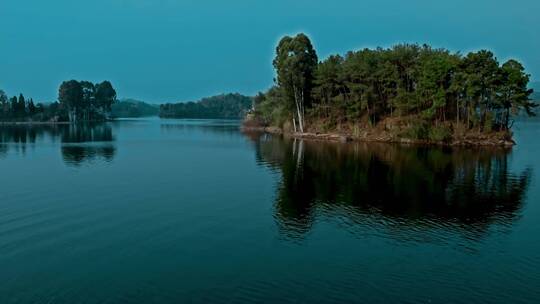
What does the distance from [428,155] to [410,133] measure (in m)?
16.2

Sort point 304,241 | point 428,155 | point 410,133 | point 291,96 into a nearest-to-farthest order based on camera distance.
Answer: point 304,241, point 428,155, point 410,133, point 291,96

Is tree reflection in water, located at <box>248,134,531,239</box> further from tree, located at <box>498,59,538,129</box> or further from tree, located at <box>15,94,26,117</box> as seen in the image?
tree, located at <box>15,94,26,117</box>

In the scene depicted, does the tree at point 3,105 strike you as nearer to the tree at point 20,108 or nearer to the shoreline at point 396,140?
the tree at point 20,108

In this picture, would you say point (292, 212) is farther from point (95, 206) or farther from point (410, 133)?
point (410, 133)

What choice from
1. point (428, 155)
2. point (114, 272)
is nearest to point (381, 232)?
point (114, 272)

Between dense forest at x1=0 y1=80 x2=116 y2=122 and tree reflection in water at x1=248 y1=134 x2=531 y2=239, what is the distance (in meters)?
144

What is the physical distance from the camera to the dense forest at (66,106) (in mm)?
168250

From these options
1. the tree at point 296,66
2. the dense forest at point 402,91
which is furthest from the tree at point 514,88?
the tree at point 296,66

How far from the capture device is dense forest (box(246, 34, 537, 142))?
62.7m

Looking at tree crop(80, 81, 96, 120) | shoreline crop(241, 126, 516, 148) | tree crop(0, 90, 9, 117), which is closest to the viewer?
shoreline crop(241, 126, 516, 148)

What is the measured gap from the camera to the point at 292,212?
2594cm

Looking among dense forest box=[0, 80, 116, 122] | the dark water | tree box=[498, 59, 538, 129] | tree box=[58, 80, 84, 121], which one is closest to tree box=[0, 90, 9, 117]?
dense forest box=[0, 80, 116, 122]

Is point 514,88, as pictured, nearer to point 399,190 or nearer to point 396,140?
point 396,140

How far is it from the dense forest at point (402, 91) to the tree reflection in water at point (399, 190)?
41.8 feet
